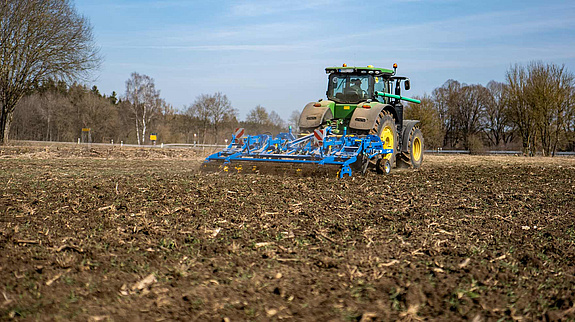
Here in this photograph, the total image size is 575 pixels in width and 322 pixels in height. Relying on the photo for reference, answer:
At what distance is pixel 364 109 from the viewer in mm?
11992

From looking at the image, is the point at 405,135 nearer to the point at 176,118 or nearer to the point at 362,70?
the point at 362,70

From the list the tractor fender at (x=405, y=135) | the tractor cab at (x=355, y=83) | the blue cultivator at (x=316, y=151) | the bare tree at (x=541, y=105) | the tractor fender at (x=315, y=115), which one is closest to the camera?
the blue cultivator at (x=316, y=151)

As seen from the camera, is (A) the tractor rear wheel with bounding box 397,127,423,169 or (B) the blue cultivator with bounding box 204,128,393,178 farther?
(A) the tractor rear wheel with bounding box 397,127,423,169

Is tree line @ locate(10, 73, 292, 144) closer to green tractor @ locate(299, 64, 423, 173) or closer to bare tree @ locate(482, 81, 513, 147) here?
bare tree @ locate(482, 81, 513, 147)

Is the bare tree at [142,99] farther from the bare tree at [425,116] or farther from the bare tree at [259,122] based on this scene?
the bare tree at [425,116]

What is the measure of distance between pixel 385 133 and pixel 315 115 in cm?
190

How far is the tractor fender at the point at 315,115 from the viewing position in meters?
12.1

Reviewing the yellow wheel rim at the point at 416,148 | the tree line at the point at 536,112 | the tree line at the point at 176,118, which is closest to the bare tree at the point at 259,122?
the tree line at the point at 176,118

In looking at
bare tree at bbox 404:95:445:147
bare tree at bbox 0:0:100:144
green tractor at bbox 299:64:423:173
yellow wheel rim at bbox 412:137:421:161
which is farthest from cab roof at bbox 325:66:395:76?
bare tree at bbox 404:95:445:147

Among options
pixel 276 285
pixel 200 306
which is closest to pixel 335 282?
pixel 276 285

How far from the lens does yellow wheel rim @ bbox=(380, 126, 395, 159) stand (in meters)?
12.4

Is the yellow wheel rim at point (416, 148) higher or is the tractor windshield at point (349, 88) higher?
the tractor windshield at point (349, 88)

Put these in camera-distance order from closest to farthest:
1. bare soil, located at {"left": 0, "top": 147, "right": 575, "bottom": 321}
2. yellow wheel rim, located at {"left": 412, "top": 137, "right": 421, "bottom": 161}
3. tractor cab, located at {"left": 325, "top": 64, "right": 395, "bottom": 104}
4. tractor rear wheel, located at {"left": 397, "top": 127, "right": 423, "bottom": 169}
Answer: bare soil, located at {"left": 0, "top": 147, "right": 575, "bottom": 321} → tractor cab, located at {"left": 325, "top": 64, "right": 395, "bottom": 104} → tractor rear wheel, located at {"left": 397, "top": 127, "right": 423, "bottom": 169} → yellow wheel rim, located at {"left": 412, "top": 137, "right": 421, "bottom": 161}

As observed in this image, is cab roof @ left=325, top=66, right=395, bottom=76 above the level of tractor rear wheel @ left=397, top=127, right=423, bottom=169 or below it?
above
